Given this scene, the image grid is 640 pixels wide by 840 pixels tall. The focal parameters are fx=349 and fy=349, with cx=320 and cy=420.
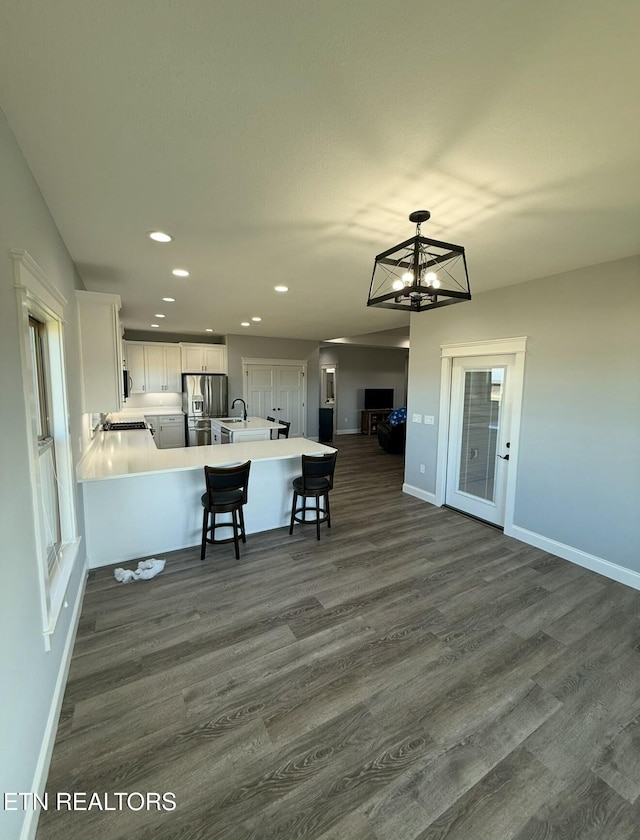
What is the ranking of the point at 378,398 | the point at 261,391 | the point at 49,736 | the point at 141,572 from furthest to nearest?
the point at 378,398 < the point at 261,391 < the point at 141,572 < the point at 49,736

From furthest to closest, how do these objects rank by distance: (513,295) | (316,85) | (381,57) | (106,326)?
(513,295) < (106,326) < (316,85) < (381,57)

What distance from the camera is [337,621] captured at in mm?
2449

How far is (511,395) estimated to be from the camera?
12.6 ft

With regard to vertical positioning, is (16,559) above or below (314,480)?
above

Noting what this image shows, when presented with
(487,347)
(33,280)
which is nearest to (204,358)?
(487,347)

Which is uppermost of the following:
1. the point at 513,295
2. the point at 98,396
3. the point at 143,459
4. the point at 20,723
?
the point at 513,295

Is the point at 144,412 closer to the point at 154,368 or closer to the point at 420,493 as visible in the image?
the point at 154,368

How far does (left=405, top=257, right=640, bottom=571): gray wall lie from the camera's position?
2898 millimetres

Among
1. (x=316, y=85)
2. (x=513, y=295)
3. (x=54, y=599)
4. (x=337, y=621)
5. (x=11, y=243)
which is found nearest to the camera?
(x=316, y=85)

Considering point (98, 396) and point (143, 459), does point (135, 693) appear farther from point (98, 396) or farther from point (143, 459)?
point (98, 396)

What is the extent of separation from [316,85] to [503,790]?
9.35ft

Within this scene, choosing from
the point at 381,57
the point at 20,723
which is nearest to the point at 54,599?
the point at 20,723

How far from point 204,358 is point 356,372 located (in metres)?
4.79

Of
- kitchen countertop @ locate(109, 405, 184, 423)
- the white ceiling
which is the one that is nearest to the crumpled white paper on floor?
the white ceiling
